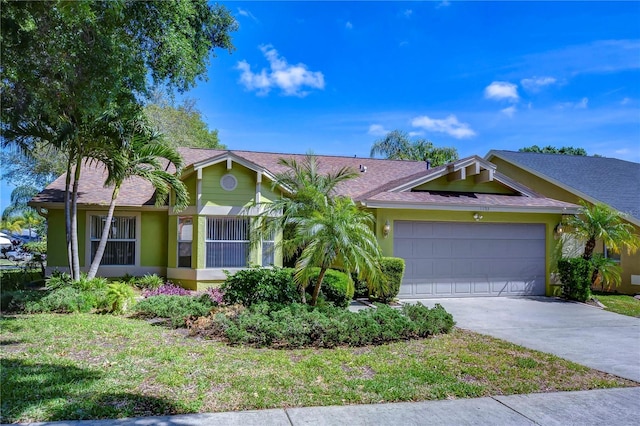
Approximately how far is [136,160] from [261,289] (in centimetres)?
535

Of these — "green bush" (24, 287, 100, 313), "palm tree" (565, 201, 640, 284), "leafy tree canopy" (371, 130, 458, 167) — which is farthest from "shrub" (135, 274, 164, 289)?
"leafy tree canopy" (371, 130, 458, 167)

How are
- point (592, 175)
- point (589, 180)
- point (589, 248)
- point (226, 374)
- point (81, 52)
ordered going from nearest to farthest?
point (226, 374), point (81, 52), point (589, 248), point (589, 180), point (592, 175)

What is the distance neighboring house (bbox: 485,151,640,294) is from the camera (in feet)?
50.4

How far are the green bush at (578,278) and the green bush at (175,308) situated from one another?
10.5m

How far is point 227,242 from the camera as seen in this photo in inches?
524

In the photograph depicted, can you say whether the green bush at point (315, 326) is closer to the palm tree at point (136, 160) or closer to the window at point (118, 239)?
the palm tree at point (136, 160)

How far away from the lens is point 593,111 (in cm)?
1805

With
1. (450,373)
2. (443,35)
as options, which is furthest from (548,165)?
(450,373)

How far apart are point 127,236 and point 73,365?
9330mm

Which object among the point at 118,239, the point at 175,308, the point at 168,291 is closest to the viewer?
the point at 175,308

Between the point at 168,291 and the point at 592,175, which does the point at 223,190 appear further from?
the point at 592,175

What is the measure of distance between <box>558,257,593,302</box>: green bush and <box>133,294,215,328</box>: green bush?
1053 centimetres

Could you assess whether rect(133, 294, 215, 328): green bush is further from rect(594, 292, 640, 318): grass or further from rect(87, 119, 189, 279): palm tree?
rect(594, 292, 640, 318): grass

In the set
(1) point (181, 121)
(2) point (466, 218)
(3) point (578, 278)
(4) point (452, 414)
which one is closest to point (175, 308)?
(4) point (452, 414)
